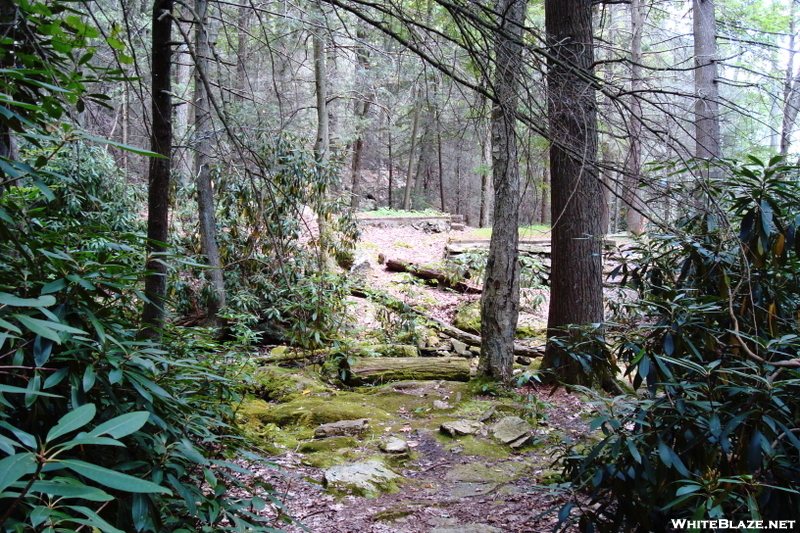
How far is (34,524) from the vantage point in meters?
0.91

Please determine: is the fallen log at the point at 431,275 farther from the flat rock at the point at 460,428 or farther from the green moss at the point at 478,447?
the green moss at the point at 478,447

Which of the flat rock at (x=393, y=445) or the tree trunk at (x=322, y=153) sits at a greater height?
the tree trunk at (x=322, y=153)

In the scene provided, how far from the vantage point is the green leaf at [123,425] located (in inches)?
35.5

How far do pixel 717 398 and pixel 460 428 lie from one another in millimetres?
3095

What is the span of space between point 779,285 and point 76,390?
2.94 metres

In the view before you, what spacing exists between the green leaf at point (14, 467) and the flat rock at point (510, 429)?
4288 mm

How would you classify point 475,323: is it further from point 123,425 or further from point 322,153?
point 123,425

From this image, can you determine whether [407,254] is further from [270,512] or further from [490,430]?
[270,512]

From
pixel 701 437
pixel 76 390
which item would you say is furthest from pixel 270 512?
pixel 701 437

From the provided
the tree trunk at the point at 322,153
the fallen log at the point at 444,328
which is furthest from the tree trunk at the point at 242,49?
the fallen log at the point at 444,328

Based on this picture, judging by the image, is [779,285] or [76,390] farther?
[779,285]

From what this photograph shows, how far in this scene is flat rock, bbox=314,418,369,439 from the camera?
496 centimetres

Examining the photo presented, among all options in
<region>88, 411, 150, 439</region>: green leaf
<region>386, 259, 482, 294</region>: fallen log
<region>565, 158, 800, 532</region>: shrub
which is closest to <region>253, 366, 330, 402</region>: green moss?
<region>565, 158, 800, 532</region>: shrub

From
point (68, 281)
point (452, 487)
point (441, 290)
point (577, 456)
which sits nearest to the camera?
point (68, 281)
